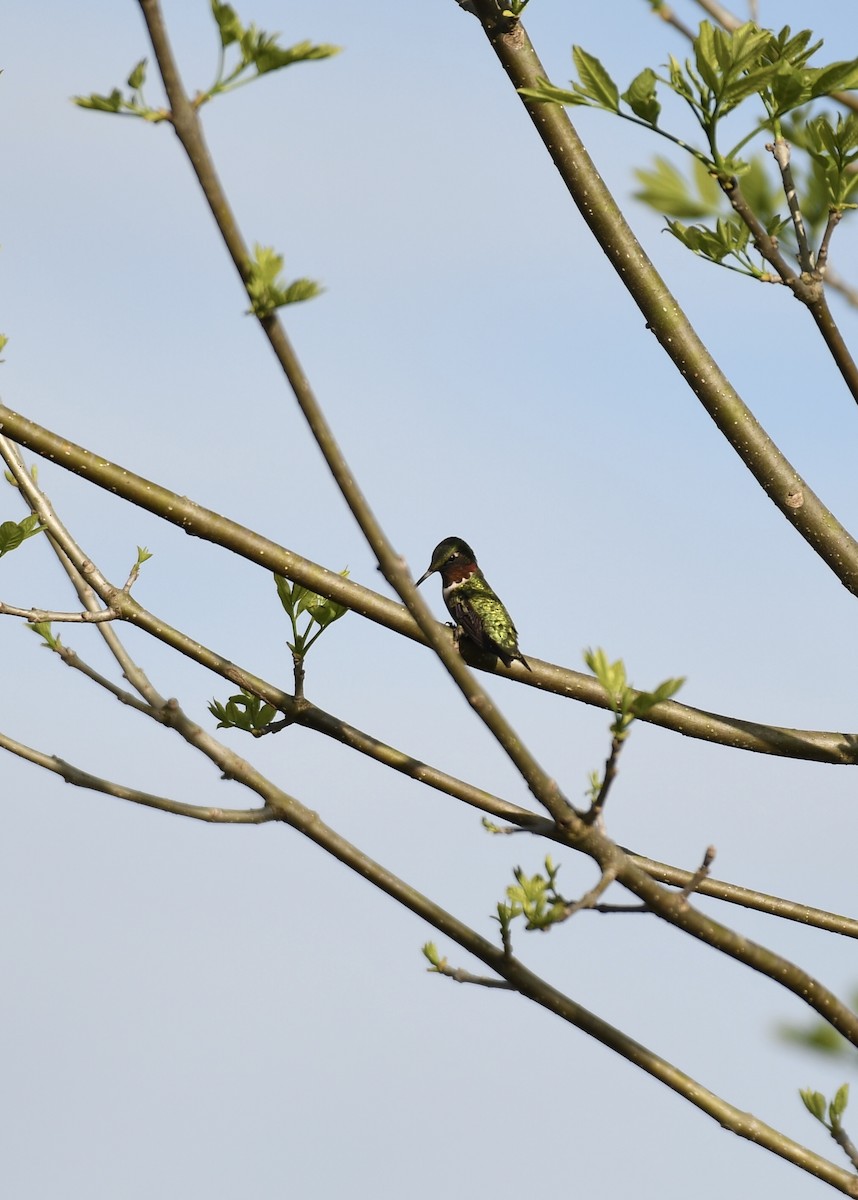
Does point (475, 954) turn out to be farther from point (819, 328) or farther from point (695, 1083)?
point (819, 328)

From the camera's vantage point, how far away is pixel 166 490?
4.45 meters

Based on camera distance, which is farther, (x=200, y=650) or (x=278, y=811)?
(x=200, y=650)

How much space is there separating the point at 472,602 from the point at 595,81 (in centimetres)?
357

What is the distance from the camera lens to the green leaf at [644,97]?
360 centimetres

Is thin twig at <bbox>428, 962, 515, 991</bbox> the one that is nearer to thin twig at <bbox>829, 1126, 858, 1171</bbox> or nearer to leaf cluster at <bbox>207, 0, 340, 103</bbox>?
thin twig at <bbox>829, 1126, 858, 1171</bbox>

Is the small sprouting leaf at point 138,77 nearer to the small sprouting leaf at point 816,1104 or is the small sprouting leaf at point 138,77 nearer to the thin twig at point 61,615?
the thin twig at point 61,615

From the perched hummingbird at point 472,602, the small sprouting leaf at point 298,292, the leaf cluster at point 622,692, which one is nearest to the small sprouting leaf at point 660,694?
the leaf cluster at point 622,692

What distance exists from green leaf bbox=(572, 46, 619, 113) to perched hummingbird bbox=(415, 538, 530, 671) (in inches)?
89.4

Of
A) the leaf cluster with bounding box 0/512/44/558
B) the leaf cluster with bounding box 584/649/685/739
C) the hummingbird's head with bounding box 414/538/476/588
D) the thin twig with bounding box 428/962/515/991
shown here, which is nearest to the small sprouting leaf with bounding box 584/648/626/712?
the leaf cluster with bounding box 584/649/685/739

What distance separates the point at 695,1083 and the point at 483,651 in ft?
8.53

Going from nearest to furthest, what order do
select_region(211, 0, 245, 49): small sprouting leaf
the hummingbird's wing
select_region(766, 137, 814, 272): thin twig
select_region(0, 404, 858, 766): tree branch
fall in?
select_region(211, 0, 245, 49): small sprouting leaf < select_region(766, 137, 814, 272): thin twig < select_region(0, 404, 858, 766): tree branch < the hummingbird's wing

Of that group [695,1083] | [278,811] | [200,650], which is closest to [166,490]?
[200,650]

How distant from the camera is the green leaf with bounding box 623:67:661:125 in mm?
3600

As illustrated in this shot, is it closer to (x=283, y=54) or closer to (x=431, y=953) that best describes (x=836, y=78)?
(x=283, y=54)
